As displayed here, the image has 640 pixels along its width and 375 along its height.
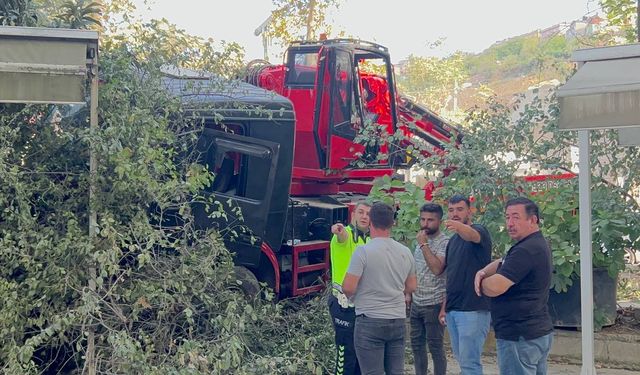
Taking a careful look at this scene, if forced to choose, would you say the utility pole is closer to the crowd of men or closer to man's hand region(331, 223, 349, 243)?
the crowd of men

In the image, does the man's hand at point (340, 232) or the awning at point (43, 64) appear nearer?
the awning at point (43, 64)

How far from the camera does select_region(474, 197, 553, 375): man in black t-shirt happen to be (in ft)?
17.6

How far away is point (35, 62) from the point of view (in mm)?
5445

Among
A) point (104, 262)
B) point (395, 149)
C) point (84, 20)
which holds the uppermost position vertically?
point (84, 20)

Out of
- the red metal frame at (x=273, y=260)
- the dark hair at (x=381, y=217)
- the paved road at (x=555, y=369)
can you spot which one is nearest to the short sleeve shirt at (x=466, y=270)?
the dark hair at (x=381, y=217)

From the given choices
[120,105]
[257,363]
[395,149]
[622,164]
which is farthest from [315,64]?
[257,363]

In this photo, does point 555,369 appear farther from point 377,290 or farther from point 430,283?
point 377,290

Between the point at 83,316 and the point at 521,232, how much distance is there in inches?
121

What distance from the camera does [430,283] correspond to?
21.6 feet

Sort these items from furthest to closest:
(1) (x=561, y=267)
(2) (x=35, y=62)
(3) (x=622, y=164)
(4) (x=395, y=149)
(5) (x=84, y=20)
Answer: (4) (x=395, y=149)
(3) (x=622, y=164)
(1) (x=561, y=267)
(5) (x=84, y=20)
(2) (x=35, y=62)

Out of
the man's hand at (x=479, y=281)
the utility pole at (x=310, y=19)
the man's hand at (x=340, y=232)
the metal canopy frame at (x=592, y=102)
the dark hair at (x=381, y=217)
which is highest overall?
the utility pole at (x=310, y=19)

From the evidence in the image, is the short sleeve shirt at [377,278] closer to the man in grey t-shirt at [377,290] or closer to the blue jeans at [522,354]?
the man in grey t-shirt at [377,290]

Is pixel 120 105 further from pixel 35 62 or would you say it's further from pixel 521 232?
pixel 521 232

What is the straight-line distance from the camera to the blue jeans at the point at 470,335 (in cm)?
609
